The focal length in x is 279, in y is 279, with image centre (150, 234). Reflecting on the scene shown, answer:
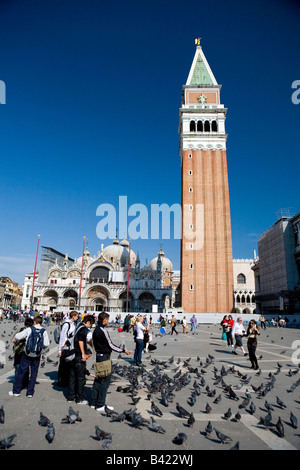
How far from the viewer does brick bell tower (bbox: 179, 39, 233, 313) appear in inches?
1523

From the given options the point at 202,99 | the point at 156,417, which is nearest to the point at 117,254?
the point at 202,99

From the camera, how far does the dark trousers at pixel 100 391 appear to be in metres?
4.68

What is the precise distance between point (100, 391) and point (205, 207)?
3829 centimetres

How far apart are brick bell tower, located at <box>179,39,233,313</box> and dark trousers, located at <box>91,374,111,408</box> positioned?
34.7 meters

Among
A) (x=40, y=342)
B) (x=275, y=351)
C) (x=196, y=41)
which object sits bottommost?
(x=275, y=351)

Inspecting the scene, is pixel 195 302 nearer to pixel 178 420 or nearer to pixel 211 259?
pixel 211 259

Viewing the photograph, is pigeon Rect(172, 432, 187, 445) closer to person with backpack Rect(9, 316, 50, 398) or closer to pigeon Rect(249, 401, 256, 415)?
pigeon Rect(249, 401, 256, 415)

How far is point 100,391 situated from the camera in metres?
4.69

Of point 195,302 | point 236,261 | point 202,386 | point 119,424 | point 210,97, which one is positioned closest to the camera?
point 119,424

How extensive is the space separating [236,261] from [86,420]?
63.4 meters

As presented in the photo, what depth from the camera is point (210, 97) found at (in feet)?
154

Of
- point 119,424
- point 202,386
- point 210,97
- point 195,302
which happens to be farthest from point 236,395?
point 210,97

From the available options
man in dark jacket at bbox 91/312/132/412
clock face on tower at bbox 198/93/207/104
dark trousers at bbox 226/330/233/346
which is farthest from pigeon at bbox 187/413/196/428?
clock face on tower at bbox 198/93/207/104
